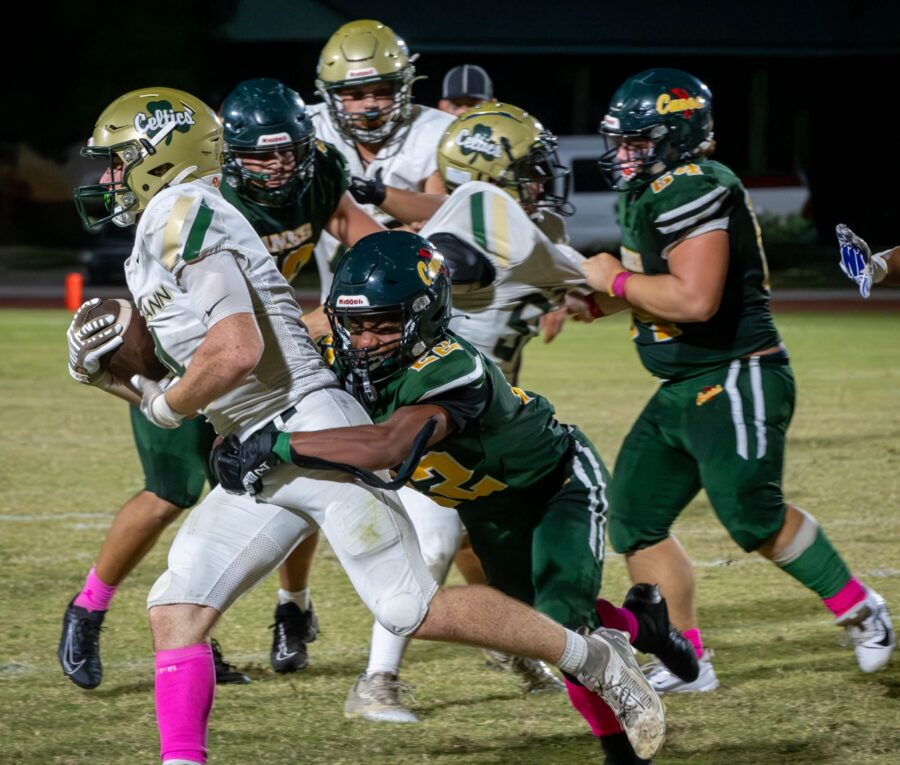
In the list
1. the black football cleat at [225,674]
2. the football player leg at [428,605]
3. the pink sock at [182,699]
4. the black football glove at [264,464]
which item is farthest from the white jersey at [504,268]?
the pink sock at [182,699]

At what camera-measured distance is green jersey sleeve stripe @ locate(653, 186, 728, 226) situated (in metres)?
4.07

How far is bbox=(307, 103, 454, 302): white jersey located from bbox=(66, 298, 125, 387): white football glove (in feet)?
5.94

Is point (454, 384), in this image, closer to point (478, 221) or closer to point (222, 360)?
point (222, 360)

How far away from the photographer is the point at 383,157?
17.8ft

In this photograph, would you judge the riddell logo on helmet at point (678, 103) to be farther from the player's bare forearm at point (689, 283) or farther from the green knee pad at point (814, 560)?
the green knee pad at point (814, 560)

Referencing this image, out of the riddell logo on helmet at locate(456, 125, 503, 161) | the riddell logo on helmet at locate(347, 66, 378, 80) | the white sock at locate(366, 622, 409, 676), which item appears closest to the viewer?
the white sock at locate(366, 622, 409, 676)

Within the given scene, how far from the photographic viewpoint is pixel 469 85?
785 centimetres

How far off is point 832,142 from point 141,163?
Answer: 79.9 ft

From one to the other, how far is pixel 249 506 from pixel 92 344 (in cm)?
60

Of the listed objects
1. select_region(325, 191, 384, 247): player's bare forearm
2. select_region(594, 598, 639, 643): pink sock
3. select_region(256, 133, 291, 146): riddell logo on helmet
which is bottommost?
select_region(594, 598, 639, 643): pink sock

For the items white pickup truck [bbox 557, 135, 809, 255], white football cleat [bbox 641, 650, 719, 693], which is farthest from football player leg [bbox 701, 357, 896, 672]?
white pickup truck [bbox 557, 135, 809, 255]

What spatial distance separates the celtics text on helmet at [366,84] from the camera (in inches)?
→ 203

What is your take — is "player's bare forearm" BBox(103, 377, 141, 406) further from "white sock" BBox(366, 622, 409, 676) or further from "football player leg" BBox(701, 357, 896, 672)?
"football player leg" BBox(701, 357, 896, 672)

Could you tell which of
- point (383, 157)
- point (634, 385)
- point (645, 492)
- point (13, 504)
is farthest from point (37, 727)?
point (634, 385)
